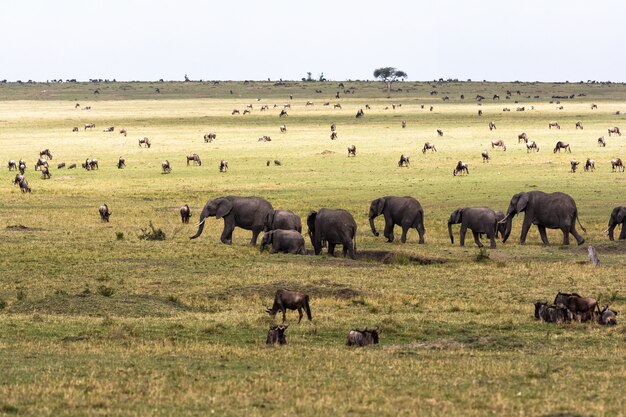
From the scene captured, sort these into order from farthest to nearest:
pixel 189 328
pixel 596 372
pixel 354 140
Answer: pixel 354 140 → pixel 189 328 → pixel 596 372

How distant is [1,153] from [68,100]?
83931 millimetres

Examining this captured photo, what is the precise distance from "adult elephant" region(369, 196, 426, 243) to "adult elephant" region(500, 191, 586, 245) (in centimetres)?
268

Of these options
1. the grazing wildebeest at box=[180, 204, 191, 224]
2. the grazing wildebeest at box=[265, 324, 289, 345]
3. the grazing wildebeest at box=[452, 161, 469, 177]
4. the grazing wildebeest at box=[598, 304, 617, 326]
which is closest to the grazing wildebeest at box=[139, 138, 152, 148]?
the grazing wildebeest at box=[452, 161, 469, 177]

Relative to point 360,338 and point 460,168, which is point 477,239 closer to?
point 360,338

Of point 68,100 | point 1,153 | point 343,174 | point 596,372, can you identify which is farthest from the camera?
point 68,100

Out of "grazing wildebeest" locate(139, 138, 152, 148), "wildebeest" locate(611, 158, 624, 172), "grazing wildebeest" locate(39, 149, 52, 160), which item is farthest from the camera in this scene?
"grazing wildebeest" locate(139, 138, 152, 148)

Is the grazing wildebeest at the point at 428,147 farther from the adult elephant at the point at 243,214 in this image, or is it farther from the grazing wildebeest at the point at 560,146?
the adult elephant at the point at 243,214

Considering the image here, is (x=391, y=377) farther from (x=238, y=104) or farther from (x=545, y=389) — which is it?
(x=238, y=104)

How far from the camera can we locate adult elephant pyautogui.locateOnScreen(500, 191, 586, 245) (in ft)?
118

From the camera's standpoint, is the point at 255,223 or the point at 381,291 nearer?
the point at 381,291

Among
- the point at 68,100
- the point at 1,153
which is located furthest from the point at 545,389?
the point at 68,100

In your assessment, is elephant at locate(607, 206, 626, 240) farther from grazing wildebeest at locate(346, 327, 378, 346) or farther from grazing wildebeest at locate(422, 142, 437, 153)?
grazing wildebeest at locate(422, 142, 437, 153)

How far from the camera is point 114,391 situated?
1511 centimetres

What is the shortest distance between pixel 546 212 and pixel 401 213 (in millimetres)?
4476
